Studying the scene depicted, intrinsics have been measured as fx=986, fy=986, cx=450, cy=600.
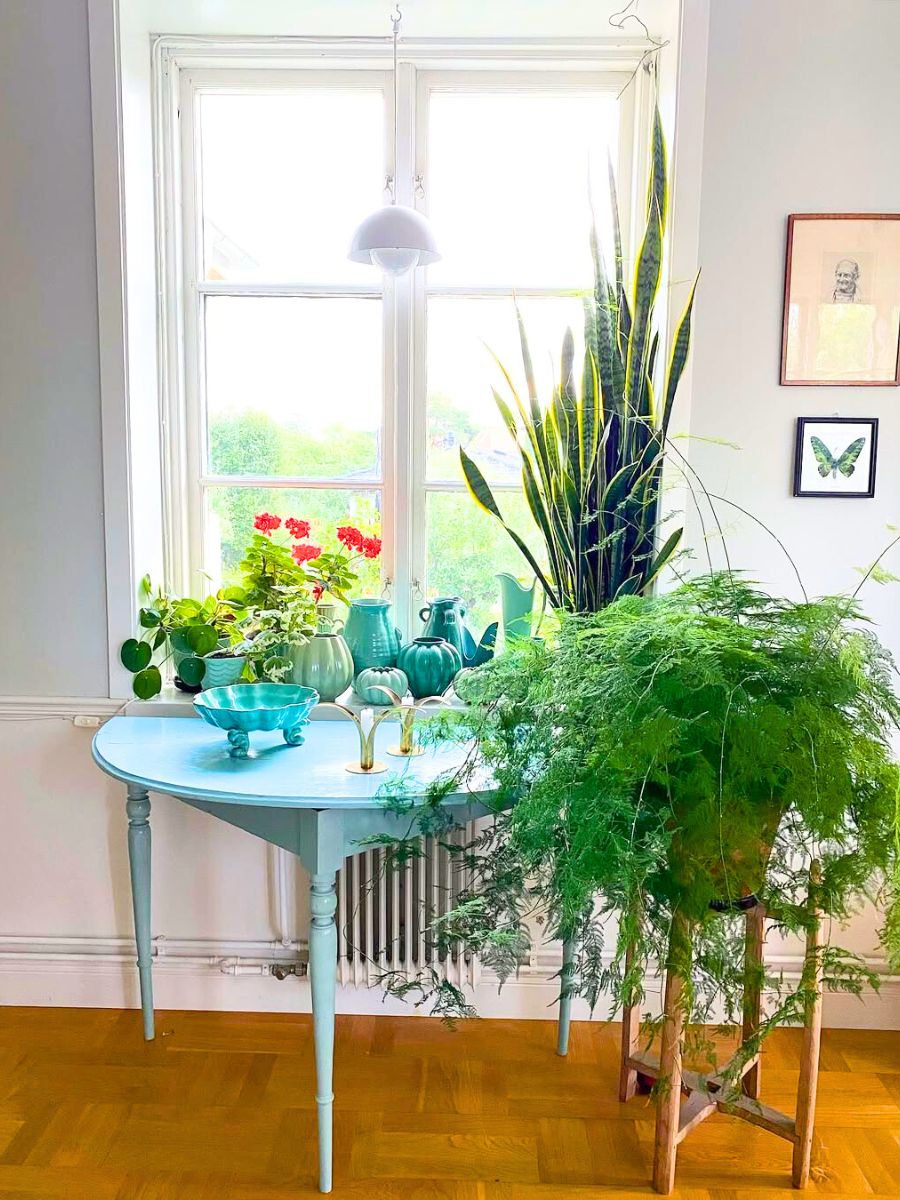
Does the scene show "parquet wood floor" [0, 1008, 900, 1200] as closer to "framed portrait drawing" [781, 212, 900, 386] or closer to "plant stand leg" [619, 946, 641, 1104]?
"plant stand leg" [619, 946, 641, 1104]

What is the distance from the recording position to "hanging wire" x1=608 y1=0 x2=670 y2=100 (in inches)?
93.6

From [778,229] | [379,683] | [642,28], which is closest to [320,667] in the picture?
[379,683]

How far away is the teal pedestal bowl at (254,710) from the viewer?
205 centimetres

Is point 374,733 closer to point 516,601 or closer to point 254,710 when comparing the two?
point 254,710

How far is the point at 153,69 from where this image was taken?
2521 millimetres

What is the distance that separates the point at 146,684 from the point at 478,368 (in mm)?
1196

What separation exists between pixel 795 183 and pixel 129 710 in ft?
6.62

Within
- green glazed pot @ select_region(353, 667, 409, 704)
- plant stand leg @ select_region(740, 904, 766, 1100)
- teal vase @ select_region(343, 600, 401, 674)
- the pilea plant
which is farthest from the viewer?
teal vase @ select_region(343, 600, 401, 674)

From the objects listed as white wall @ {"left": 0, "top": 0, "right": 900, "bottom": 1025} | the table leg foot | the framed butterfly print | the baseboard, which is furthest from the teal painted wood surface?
the framed butterfly print

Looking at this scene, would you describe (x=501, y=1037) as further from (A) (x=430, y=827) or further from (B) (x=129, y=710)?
(B) (x=129, y=710)

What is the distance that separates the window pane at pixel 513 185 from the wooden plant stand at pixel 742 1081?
1721 mm

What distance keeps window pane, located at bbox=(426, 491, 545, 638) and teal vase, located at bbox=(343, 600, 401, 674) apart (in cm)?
Answer: 27

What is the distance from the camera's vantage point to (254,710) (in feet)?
6.73

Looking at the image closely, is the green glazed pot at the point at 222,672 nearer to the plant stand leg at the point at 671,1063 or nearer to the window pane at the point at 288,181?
the window pane at the point at 288,181
